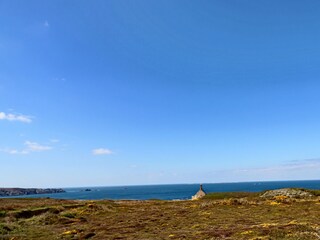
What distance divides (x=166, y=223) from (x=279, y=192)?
5006 cm

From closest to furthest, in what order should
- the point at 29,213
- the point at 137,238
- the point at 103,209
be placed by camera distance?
the point at 137,238 < the point at 29,213 < the point at 103,209

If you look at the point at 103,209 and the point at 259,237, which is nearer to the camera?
the point at 259,237

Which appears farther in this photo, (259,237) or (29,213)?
(29,213)

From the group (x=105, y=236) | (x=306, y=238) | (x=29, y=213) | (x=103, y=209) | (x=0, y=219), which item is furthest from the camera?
(x=103, y=209)

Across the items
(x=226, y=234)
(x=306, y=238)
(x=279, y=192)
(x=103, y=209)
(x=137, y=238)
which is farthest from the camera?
(x=279, y=192)

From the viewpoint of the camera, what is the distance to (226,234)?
1048 inches

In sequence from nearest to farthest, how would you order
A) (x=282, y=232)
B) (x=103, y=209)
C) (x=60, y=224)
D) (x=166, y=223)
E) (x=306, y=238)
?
1. (x=306, y=238)
2. (x=282, y=232)
3. (x=166, y=223)
4. (x=60, y=224)
5. (x=103, y=209)

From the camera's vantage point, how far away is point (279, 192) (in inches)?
3088

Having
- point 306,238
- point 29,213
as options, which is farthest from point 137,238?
point 29,213

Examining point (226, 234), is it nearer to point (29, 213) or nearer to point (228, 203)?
point (228, 203)

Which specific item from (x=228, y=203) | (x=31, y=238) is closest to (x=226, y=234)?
(x=31, y=238)

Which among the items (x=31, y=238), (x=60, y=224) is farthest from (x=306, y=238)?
(x=60, y=224)

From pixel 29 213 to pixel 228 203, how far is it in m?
36.9

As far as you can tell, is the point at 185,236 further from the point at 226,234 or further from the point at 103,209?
the point at 103,209
